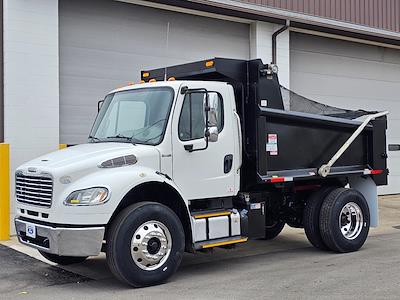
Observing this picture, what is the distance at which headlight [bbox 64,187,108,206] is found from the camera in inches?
261

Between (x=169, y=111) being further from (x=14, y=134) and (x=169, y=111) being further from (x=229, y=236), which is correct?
(x=14, y=134)

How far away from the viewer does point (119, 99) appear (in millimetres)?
8281

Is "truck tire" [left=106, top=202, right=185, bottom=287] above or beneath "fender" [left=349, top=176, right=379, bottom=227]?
beneath

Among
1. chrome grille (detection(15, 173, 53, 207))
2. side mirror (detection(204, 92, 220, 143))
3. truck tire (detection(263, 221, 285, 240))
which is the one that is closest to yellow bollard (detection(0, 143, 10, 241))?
chrome grille (detection(15, 173, 53, 207))

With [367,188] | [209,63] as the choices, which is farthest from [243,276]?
[367,188]

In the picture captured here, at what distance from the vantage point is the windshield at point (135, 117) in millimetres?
7484

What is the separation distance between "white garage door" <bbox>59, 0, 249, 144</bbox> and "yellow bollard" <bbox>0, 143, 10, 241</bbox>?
166cm

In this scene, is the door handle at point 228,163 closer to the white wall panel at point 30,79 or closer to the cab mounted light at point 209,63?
the cab mounted light at point 209,63

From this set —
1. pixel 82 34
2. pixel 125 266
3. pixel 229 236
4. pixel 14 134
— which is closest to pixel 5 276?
pixel 125 266

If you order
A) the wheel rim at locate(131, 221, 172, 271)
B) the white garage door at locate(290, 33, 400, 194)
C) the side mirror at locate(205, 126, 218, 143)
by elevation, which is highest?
the white garage door at locate(290, 33, 400, 194)

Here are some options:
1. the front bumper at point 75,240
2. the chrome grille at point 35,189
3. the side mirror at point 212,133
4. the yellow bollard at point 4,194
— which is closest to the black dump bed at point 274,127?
the side mirror at point 212,133

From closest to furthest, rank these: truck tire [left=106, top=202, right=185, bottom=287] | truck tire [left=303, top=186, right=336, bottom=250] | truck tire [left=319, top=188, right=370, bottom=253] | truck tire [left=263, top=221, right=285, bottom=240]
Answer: truck tire [left=106, top=202, right=185, bottom=287]
truck tire [left=319, top=188, right=370, bottom=253]
truck tire [left=303, top=186, right=336, bottom=250]
truck tire [left=263, top=221, right=285, bottom=240]

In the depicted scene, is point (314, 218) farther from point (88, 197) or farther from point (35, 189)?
point (35, 189)

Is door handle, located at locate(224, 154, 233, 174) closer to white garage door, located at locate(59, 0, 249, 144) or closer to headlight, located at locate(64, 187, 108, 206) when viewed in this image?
headlight, located at locate(64, 187, 108, 206)
